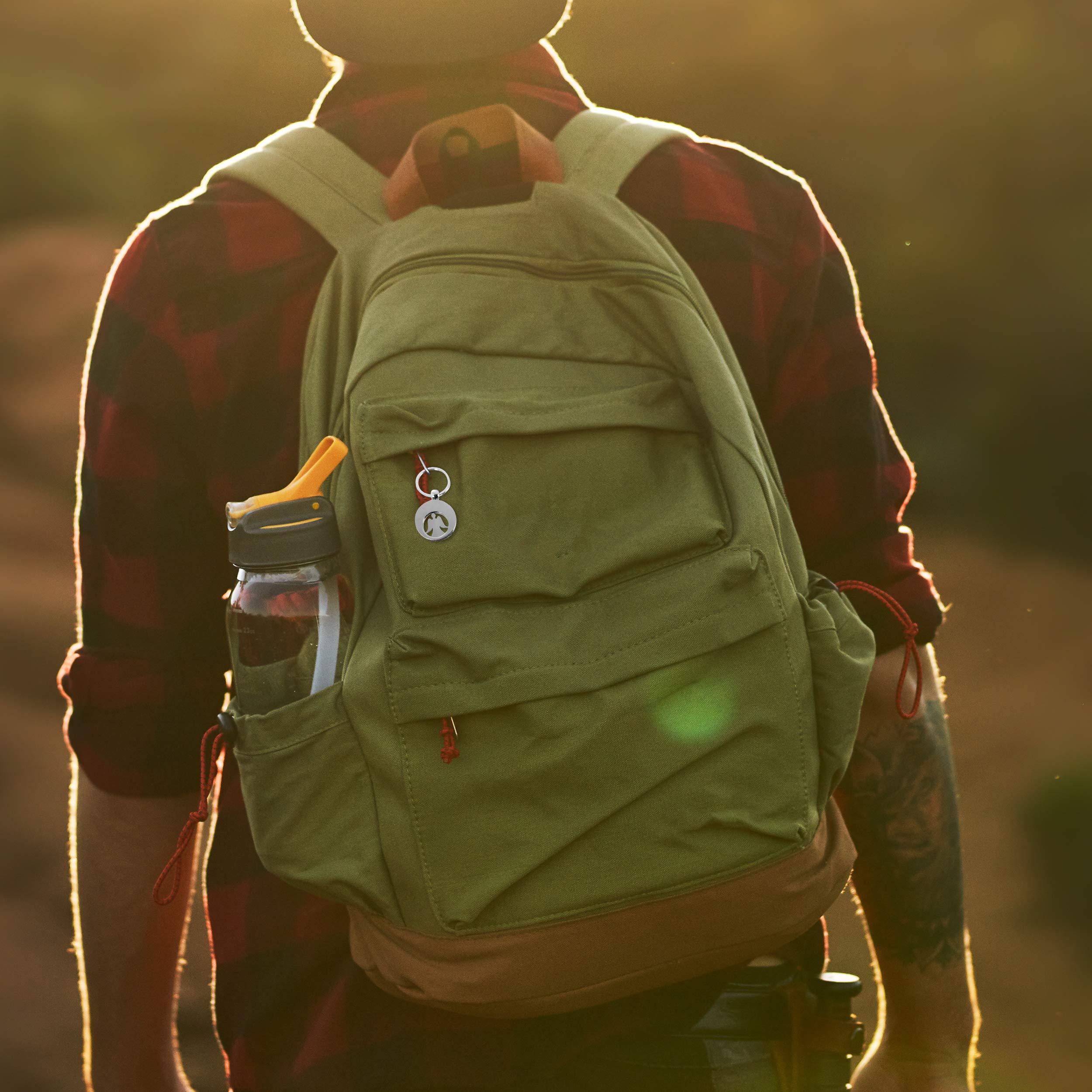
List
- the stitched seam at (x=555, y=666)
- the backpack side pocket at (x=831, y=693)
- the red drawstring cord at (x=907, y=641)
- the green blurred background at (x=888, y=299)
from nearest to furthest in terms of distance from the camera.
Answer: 1. the stitched seam at (x=555, y=666)
2. the backpack side pocket at (x=831, y=693)
3. the red drawstring cord at (x=907, y=641)
4. the green blurred background at (x=888, y=299)

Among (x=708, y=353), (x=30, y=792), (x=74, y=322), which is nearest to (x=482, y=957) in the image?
(x=708, y=353)

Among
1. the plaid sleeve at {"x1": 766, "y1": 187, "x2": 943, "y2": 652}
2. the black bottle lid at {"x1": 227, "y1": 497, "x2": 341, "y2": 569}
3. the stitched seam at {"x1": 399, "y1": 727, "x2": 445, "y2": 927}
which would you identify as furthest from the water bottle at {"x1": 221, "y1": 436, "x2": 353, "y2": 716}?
the plaid sleeve at {"x1": 766, "y1": 187, "x2": 943, "y2": 652}

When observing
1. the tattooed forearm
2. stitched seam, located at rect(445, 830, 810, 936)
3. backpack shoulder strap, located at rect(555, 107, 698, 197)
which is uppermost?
backpack shoulder strap, located at rect(555, 107, 698, 197)

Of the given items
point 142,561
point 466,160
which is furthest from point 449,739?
point 466,160

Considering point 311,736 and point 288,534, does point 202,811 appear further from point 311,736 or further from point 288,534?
point 288,534

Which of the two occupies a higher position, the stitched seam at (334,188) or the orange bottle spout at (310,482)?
the stitched seam at (334,188)

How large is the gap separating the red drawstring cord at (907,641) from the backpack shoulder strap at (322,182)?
0.71 metres

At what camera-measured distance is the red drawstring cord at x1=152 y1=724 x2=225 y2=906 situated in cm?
144

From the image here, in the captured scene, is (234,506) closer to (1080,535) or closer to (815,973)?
(815,973)

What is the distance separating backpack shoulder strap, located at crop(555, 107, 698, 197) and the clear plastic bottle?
0.49 meters

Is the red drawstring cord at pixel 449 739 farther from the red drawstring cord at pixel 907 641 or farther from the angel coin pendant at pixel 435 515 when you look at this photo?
the red drawstring cord at pixel 907 641

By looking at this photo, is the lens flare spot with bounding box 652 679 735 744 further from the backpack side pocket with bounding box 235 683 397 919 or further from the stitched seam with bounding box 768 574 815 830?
the backpack side pocket with bounding box 235 683 397 919

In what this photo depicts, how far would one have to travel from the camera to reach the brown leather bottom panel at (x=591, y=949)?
1.35 metres

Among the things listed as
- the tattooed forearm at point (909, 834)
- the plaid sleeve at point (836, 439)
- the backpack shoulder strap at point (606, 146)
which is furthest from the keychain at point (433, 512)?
the tattooed forearm at point (909, 834)
